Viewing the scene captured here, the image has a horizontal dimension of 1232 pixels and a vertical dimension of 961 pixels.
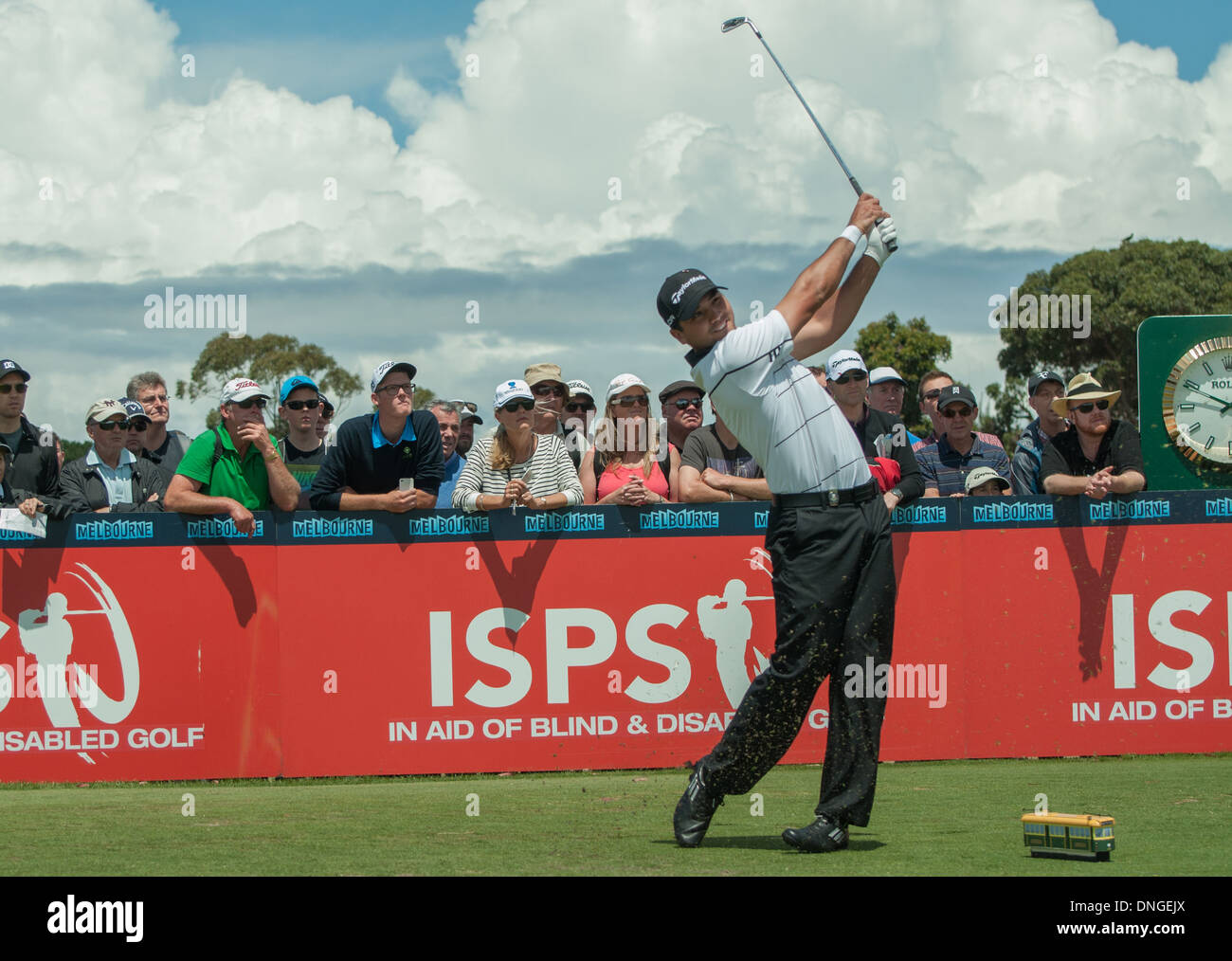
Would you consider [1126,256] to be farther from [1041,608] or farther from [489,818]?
[489,818]

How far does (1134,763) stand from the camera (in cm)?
841

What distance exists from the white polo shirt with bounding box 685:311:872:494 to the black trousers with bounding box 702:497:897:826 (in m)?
0.16

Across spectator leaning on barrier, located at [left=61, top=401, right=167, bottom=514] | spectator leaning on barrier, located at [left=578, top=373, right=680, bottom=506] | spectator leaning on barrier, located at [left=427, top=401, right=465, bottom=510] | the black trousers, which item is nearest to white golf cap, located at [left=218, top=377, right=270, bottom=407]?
spectator leaning on barrier, located at [left=61, top=401, right=167, bottom=514]

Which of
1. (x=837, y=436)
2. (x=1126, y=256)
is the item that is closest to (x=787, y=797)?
(x=837, y=436)

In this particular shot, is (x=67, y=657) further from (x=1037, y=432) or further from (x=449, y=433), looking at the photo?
(x=1037, y=432)

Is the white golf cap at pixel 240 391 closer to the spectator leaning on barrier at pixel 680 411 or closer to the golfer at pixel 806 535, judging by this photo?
the spectator leaning on barrier at pixel 680 411

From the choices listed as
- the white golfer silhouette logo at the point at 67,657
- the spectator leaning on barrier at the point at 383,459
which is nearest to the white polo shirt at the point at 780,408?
the spectator leaning on barrier at the point at 383,459

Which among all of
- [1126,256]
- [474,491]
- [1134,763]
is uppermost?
[1126,256]

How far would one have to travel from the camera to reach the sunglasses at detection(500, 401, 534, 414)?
8.80 m

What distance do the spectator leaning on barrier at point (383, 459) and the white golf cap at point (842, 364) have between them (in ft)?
9.01

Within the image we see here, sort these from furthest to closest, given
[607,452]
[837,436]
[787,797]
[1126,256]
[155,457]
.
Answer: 1. [1126,256]
2. [155,457]
3. [607,452]
4. [787,797]
5. [837,436]

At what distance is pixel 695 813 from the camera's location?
17.8ft

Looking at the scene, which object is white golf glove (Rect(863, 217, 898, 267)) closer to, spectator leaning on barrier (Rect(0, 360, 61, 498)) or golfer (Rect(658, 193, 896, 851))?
golfer (Rect(658, 193, 896, 851))
